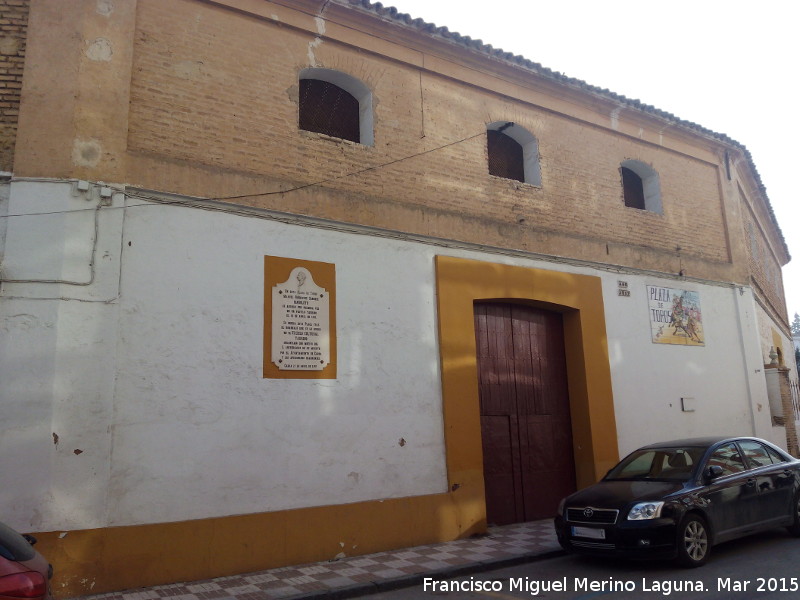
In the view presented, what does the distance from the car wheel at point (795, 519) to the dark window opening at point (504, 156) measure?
6.09 m

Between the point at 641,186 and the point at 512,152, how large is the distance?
3.41 meters

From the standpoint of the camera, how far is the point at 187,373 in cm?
708

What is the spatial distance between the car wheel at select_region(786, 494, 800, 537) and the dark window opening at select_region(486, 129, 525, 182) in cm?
609

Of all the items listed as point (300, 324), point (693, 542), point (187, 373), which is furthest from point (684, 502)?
point (187, 373)

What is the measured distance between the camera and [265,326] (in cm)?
767

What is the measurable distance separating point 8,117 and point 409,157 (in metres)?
4.94

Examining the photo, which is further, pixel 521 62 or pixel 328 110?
pixel 521 62

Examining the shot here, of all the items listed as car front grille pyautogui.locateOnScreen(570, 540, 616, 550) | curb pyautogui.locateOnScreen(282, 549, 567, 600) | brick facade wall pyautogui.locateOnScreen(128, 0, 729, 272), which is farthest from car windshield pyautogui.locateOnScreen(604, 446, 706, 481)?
brick facade wall pyautogui.locateOnScreen(128, 0, 729, 272)

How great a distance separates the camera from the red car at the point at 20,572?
3.40 metres

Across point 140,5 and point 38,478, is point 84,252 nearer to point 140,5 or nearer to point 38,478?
point 38,478

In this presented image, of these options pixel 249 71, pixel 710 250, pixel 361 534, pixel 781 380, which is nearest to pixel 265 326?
pixel 361 534

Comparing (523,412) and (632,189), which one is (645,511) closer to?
(523,412)

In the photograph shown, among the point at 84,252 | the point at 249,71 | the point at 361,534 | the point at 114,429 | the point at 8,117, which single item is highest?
the point at 249,71

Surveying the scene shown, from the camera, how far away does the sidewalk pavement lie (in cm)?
622
